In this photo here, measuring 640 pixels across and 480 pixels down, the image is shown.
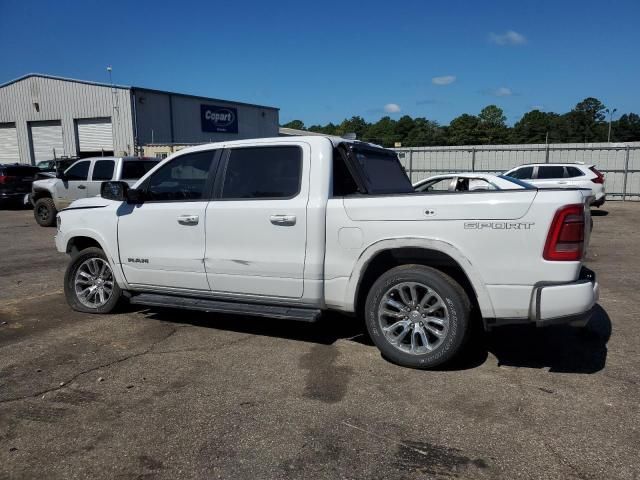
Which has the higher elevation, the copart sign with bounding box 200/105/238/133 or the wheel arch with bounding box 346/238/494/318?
the copart sign with bounding box 200/105/238/133

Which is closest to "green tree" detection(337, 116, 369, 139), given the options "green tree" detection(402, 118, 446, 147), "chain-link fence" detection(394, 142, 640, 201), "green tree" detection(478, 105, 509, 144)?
"green tree" detection(402, 118, 446, 147)

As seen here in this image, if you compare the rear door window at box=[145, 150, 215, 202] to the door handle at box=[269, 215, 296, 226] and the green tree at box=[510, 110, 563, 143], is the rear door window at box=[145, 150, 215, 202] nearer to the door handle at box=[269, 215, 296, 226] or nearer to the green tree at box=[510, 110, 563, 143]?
the door handle at box=[269, 215, 296, 226]

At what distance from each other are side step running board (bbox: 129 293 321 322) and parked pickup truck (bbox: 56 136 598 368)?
16mm

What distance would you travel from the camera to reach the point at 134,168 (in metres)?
13.0

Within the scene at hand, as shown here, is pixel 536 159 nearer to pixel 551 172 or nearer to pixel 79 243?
pixel 551 172

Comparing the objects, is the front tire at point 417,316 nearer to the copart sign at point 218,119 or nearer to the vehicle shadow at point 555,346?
the vehicle shadow at point 555,346

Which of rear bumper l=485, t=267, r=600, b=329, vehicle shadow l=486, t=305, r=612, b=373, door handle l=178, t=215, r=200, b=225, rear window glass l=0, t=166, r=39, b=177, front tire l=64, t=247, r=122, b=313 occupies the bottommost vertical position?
vehicle shadow l=486, t=305, r=612, b=373

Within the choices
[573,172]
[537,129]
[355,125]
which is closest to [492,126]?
[537,129]

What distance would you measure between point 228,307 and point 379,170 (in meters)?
1.99

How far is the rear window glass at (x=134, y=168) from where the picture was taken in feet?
42.3

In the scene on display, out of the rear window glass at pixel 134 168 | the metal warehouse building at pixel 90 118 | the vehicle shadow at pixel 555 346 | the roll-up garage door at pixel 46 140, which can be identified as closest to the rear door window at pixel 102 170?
the rear window glass at pixel 134 168

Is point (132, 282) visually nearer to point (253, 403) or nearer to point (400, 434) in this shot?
point (253, 403)

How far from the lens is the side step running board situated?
14.5 ft

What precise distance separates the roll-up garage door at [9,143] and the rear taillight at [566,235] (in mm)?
38541
